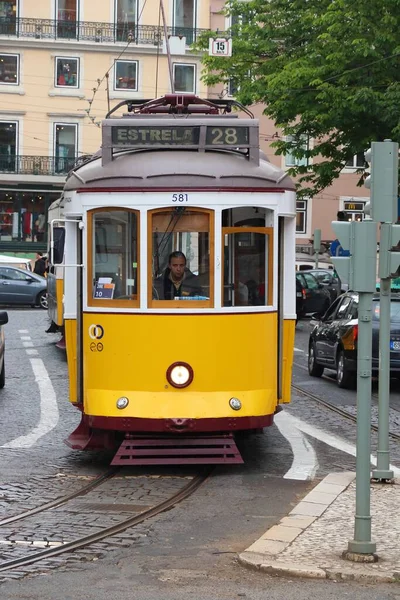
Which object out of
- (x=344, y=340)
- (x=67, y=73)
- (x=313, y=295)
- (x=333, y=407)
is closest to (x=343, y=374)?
(x=344, y=340)

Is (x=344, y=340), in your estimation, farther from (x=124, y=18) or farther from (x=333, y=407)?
(x=124, y=18)

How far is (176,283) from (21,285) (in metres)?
30.4

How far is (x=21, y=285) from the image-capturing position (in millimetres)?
41875

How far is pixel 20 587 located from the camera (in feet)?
24.8

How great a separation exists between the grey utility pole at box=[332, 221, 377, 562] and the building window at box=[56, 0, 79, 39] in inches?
2052

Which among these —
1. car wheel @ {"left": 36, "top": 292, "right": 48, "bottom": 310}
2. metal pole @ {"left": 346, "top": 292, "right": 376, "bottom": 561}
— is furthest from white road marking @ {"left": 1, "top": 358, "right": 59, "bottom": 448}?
car wheel @ {"left": 36, "top": 292, "right": 48, "bottom": 310}

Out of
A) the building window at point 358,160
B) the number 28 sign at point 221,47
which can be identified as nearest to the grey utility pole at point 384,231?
the building window at point 358,160

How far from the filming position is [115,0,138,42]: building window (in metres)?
58.8

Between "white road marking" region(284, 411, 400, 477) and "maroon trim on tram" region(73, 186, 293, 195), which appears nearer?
"maroon trim on tram" region(73, 186, 293, 195)

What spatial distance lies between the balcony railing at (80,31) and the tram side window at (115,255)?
4764 centimetres

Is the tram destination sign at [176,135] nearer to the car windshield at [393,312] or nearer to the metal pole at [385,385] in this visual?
the metal pole at [385,385]

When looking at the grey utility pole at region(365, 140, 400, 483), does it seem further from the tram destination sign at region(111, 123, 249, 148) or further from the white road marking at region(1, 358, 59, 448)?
the white road marking at region(1, 358, 59, 448)

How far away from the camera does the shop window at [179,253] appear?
11.9 m

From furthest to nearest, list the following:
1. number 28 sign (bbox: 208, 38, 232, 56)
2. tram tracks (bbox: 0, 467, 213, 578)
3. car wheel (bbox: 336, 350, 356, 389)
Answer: number 28 sign (bbox: 208, 38, 232, 56) → car wheel (bbox: 336, 350, 356, 389) → tram tracks (bbox: 0, 467, 213, 578)
